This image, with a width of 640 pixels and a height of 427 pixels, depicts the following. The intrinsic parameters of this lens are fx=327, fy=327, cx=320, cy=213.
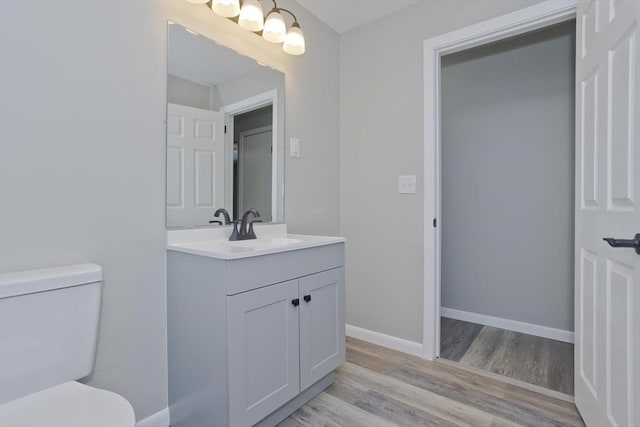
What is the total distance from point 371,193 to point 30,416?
6.61 ft

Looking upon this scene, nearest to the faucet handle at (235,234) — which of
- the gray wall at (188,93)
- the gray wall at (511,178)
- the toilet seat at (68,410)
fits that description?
the gray wall at (188,93)

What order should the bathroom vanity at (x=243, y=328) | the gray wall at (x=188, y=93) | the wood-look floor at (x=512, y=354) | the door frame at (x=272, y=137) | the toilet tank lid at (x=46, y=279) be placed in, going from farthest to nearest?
the wood-look floor at (x=512, y=354) < the door frame at (x=272, y=137) < the gray wall at (x=188, y=93) < the bathroom vanity at (x=243, y=328) < the toilet tank lid at (x=46, y=279)

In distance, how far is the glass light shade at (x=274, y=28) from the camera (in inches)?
70.9

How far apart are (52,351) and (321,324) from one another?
3.47 ft

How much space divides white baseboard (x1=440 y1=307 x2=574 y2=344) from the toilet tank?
2.65 metres

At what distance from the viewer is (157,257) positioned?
1.43 metres

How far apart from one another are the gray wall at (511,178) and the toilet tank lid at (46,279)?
2.62 metres

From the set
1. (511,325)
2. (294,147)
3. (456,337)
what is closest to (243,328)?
(294,147)

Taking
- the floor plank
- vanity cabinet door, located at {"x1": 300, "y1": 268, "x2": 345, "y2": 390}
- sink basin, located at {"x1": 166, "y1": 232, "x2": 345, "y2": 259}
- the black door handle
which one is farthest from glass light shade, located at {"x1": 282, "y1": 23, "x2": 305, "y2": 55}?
the floor plank

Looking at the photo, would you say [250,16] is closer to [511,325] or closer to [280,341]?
[280,341]

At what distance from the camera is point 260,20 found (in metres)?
1.72

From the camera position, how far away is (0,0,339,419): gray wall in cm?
108

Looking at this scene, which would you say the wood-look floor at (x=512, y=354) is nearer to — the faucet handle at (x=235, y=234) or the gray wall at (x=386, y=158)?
the gray wall at (x=386, y=158)

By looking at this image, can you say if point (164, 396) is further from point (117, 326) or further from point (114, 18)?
point (114, 18)
